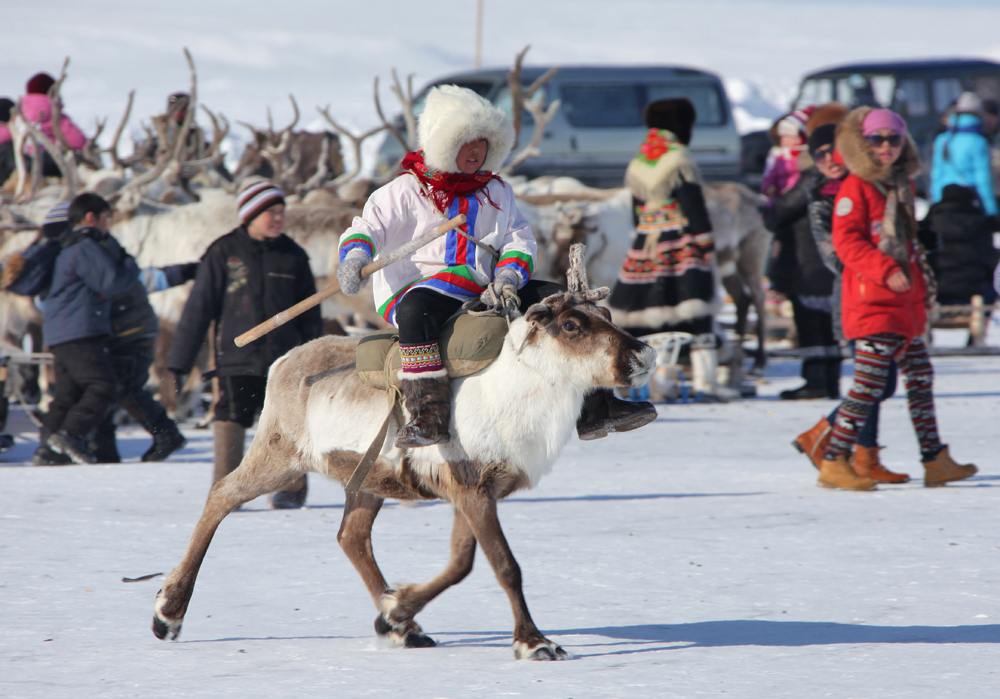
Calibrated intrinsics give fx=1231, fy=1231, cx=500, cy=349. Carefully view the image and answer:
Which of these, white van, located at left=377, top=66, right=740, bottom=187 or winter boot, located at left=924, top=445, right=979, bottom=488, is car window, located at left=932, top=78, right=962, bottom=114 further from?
winter boot, located at left=924, top=445, right=979, bottom=488

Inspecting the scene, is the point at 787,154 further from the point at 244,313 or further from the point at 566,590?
the point at 566,590

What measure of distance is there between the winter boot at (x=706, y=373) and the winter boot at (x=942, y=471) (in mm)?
3415

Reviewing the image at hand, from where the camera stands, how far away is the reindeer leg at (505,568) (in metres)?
3.10

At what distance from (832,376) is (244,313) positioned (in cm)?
506

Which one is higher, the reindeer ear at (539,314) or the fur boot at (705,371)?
the reindeer ear at (539,314)

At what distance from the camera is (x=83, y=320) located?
22.1 ft

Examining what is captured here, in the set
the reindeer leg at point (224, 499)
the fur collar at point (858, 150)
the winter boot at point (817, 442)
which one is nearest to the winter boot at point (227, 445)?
the reindeer leg at point (224, 499)

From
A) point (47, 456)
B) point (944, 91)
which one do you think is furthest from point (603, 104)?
point (47, 456)

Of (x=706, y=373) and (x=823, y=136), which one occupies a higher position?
(x=823, y=136)

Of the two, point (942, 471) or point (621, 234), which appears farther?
point (621, 234)

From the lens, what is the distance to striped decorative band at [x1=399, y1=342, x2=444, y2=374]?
3.22m

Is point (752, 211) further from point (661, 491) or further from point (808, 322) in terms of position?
point (661, 491)

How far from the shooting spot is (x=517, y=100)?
11141mm

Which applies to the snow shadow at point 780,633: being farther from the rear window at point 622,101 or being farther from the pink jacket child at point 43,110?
the rear window at point 622,101
